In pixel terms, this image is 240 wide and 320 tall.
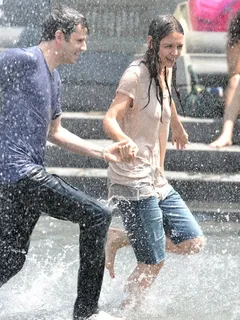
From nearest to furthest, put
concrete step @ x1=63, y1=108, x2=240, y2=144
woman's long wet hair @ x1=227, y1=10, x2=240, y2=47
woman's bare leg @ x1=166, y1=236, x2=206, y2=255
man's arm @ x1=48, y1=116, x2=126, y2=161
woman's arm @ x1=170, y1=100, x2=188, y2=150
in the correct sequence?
man's arm @ x1=48, y1=116, x2=126, y2=161, woman's bare leg @ x1=166, y1=236, x2=206, y2=255, woman's arm @ x1=170, y1=100, x2=188, y2=150, woman's long wet hair @ x1=227, y1=10, x2=240, y2=47, concrete step @ x1=63, y1=108, x2=240, y2=144

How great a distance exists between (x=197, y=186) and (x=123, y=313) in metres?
3.46

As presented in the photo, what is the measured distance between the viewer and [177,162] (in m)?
9.58

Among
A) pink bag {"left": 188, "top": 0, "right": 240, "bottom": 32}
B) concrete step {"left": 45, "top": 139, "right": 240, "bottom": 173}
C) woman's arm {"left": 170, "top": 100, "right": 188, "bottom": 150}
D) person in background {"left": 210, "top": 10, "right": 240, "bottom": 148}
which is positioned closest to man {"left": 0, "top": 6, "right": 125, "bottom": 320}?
woman's arm {"left": 170, "top": 100, "right": 188, "bottom": 150}

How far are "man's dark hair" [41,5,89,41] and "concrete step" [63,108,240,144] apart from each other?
442cm

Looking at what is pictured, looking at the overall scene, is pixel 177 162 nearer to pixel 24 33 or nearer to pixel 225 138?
pixel 225 138

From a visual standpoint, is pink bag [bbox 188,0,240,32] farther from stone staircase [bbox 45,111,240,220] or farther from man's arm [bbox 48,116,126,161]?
man's arm [bbox 48,116,126,161]

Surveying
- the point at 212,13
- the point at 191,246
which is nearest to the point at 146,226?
the point at 191,246

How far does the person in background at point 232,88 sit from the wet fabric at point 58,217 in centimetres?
396

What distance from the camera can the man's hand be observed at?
538cm

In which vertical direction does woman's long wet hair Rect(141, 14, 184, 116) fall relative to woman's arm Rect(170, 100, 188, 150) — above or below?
above

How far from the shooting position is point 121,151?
5.39 m

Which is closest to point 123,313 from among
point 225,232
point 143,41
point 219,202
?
point 225,232

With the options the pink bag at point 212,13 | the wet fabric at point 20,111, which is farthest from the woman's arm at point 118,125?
the pink bag at point 212,13

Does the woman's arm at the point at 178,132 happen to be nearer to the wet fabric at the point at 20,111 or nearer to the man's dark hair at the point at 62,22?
the man's dark hair at the point at 62,22
